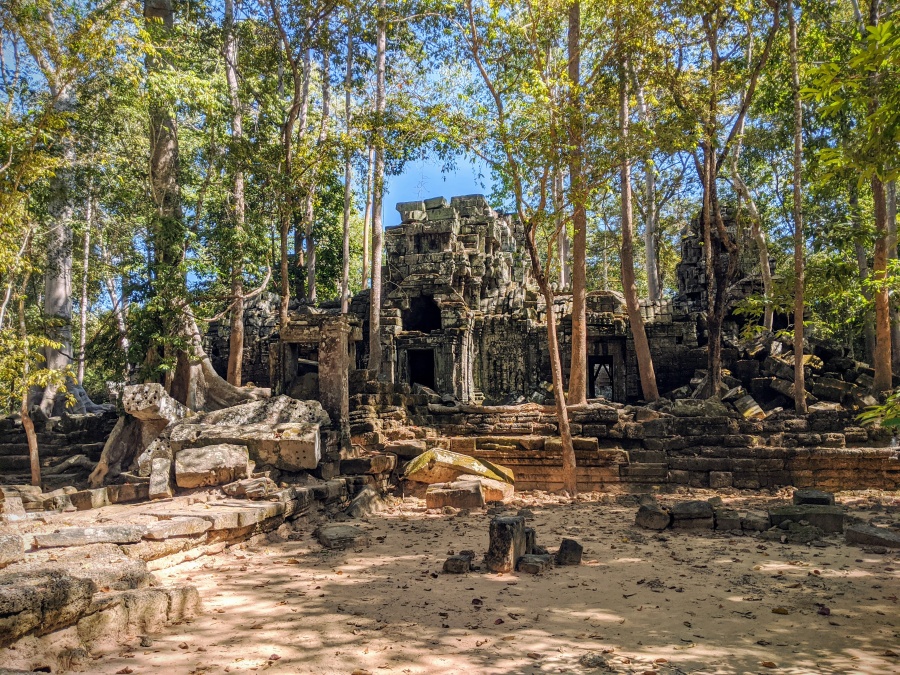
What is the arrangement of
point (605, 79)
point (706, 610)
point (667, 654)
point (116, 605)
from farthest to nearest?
point (605, 79), point (706, 610), point (116, 605), point (667, 654)

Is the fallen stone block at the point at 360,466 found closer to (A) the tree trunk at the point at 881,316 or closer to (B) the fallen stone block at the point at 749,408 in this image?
(B) the fallen stone block at the point at 749,408

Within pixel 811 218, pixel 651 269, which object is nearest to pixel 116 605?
pixel 651 269

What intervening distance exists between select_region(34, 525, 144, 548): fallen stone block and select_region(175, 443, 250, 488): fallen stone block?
2.52 metres

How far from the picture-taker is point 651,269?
68.4 ft

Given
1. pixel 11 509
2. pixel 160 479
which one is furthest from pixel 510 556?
pixel 11 509

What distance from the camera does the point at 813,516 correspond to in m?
7.28

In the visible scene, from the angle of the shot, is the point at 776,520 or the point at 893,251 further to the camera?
the point at 893,251

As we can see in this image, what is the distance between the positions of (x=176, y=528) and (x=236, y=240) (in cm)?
755

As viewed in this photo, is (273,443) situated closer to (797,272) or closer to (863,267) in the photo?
(797,272)

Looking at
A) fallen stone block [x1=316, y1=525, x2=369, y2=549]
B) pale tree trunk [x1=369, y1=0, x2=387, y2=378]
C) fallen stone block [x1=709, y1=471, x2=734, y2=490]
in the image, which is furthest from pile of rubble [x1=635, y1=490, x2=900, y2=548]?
pale tree trunk [x1=369, y1=0, x2=387, y2=378]

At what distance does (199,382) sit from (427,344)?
9018 millimetres

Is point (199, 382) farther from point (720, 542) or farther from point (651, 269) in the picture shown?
point (651, 269)

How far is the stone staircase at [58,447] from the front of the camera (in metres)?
11.2

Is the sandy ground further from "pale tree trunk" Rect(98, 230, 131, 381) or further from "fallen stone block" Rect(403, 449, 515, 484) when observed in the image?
"pale tree trunk" Rect(98, 230, 131, 381)
